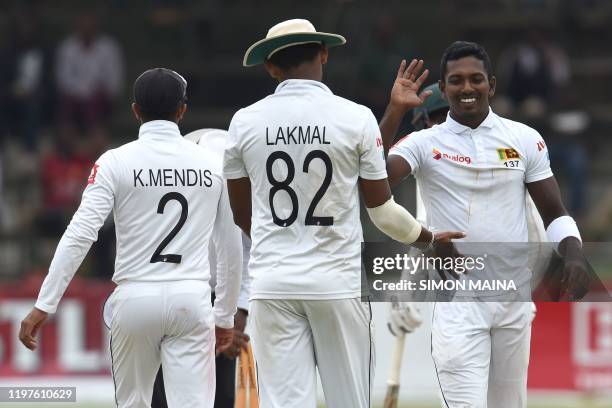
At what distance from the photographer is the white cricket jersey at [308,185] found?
660 centimetres

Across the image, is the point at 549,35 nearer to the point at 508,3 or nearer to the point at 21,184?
the point at 508,3

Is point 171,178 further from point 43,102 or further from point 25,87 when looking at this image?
point 25,87

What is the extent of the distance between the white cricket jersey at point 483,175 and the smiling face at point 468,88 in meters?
0.07

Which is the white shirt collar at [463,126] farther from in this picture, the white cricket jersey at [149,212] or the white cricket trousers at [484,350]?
the white cricket jersey at [149,212]

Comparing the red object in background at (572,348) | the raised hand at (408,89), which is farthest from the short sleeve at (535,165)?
the red object in background at (572,348)

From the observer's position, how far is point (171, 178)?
714cm

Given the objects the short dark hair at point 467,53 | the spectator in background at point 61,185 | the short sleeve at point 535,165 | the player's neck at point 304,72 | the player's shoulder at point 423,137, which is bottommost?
the spectator in background at point 61,185

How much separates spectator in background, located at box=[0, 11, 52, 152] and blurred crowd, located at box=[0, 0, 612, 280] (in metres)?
0.01

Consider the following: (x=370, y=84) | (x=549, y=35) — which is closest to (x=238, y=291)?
(x=370, y=84)

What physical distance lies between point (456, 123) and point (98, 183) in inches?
78.4

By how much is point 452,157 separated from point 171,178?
154 cm

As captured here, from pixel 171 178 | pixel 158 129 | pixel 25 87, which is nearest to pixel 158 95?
pixel 158 129

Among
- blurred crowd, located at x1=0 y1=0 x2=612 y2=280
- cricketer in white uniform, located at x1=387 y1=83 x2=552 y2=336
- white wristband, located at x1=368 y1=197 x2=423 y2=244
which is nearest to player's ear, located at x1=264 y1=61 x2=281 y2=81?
white wristband, located at x1=368 y1=197 x2=423 y2=244

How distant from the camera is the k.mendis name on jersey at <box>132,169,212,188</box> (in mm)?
7109
